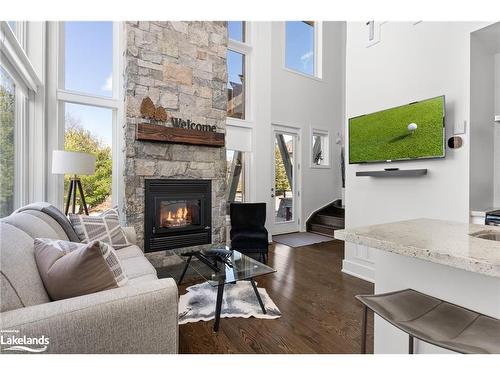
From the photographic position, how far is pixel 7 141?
8.16 ft

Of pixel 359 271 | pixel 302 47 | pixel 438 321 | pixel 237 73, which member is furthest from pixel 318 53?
pixel 438 321

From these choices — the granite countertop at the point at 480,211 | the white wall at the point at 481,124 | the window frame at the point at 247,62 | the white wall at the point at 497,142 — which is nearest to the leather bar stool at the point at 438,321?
the granite countertop at the point at 480,211

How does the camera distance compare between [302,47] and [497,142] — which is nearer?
[497,142]

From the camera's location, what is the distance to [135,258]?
2309mm

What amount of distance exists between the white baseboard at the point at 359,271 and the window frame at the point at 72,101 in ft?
10.2

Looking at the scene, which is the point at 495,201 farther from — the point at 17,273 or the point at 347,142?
the point at 17,273

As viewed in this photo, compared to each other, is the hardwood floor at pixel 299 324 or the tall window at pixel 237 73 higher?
the tall window at pixel 237 73

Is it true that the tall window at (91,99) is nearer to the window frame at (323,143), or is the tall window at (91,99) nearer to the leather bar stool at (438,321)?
the leather bar stool at (438,321)

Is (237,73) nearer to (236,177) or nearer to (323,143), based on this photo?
(236,177)

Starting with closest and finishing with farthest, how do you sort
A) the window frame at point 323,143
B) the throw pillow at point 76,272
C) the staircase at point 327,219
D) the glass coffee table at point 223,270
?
the throw pillow at point 76,272 < the glass coffee table at point 223,270 < the staircase at point 327,219 < the window frame at point 323,143

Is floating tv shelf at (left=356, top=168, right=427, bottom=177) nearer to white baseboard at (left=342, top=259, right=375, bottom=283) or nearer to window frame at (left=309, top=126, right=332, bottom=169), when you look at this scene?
white baseboard at (left=342, top=259, right=375, bottom=283)

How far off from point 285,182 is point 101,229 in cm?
391

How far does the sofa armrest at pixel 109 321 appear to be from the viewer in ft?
3.26

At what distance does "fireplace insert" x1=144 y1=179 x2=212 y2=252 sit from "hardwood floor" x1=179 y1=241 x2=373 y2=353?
0.90 m
